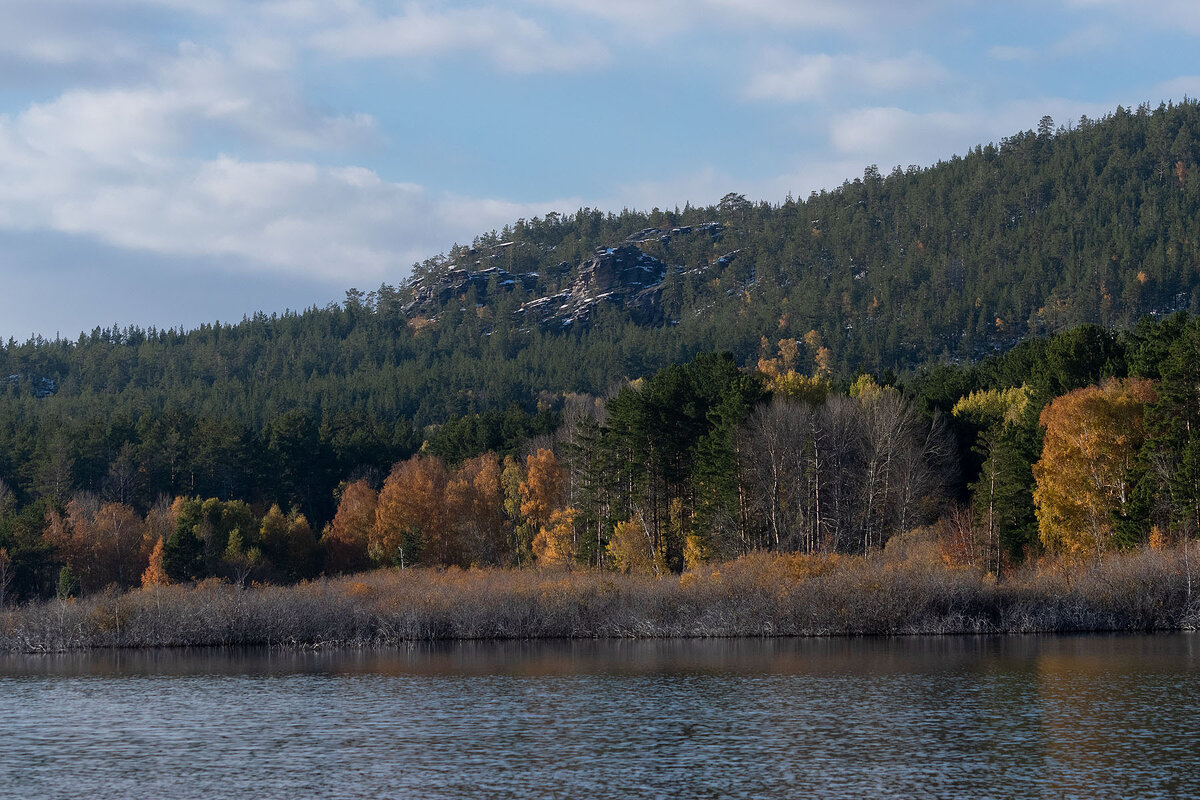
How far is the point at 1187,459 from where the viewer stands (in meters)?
Result: 67.6

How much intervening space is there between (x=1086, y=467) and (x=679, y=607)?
27.8m

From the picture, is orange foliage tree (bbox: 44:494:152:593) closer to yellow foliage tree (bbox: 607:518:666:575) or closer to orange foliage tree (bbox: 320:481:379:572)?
orange foliage tree (bbox: 320:481:379:572)

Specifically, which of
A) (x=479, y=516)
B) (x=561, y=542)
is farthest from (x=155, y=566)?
(x=561, y=542)

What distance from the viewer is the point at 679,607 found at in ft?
229

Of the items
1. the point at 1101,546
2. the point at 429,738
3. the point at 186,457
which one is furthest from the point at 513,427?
the point at 429,738

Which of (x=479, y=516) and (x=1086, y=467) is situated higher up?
(x=1086, y=467)

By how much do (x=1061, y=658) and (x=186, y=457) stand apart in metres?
122

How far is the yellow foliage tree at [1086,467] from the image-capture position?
74750mm

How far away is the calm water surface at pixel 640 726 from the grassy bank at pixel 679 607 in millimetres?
5408

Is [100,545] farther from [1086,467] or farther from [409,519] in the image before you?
[1086,467]

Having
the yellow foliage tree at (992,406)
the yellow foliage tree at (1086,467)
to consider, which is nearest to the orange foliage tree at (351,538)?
the yellow foliage tree at (992,406)

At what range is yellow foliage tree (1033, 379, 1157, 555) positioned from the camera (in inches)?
2943

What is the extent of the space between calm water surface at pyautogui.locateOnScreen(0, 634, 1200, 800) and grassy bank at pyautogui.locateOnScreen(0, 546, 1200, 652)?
5.41 meters

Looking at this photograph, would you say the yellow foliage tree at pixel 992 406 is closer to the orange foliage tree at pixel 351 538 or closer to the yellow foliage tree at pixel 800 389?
the yellow foliage tree at pixel 800 389
